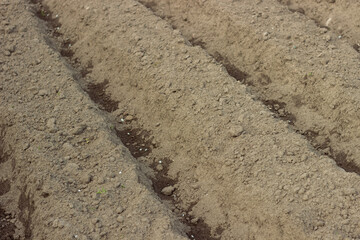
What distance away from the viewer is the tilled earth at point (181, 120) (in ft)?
14.2

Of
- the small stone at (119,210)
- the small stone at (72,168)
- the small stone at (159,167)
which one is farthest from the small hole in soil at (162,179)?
the small stone at (72,168)

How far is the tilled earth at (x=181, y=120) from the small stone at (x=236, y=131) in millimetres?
29

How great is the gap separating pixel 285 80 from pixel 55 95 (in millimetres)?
2826

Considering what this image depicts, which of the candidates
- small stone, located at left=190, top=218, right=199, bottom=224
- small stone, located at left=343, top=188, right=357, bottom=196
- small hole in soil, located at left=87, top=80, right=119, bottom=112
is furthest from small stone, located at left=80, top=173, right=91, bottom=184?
small stone, located at left=343, top=188, right=357, bottom=196

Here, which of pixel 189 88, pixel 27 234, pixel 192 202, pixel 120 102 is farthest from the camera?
pixel 120 102

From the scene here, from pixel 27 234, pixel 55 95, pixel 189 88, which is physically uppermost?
pixel 189 88

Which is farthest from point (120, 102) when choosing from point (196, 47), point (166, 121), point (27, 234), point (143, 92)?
point (27, 234)

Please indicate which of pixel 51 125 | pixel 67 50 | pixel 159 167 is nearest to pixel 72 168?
pixel 51 125

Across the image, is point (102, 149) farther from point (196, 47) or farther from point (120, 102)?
point (196, 47)

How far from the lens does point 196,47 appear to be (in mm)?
5930

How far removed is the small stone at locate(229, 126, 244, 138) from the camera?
15.9 feet

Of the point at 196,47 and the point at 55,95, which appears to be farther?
the point at 196,47

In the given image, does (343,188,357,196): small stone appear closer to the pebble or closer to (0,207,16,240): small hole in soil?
the pebble

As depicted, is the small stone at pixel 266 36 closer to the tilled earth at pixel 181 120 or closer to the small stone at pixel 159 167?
the tilled earth at pixel 181 120
